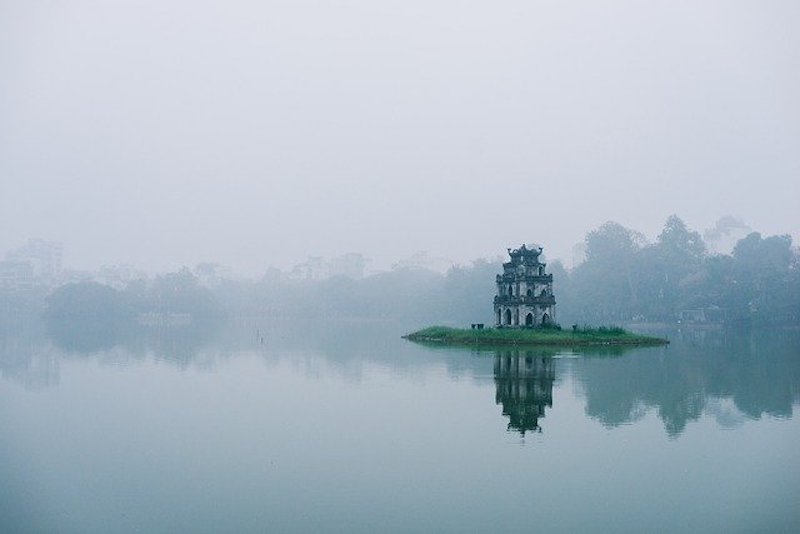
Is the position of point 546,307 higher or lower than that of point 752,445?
higher

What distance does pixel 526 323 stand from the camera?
86.6 meters

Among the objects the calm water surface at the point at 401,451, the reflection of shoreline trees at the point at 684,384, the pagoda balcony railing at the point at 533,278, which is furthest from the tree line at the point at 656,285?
the calm water surface at the point at 401,451

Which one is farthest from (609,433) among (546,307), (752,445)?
(546,307)

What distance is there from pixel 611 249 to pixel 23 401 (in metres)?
124

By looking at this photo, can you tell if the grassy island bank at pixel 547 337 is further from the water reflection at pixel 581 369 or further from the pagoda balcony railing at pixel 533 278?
the pagoda balcony railing at pixel 533 278

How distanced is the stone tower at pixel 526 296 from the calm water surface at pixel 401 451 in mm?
35514

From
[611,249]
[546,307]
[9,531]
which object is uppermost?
[611,249]

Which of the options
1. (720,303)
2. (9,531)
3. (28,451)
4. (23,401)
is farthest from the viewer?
(720,303)

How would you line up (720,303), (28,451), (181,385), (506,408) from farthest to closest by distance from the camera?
(720,303) → (181,385) → (506,408) → (28,451)

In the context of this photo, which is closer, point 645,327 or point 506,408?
point 506,408

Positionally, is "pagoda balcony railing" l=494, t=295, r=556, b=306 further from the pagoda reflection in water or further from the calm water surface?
the calm water surface

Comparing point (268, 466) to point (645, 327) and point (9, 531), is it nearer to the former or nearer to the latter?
→ point (9, 531)

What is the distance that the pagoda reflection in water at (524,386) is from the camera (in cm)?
3262

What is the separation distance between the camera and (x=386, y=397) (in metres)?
39.3
